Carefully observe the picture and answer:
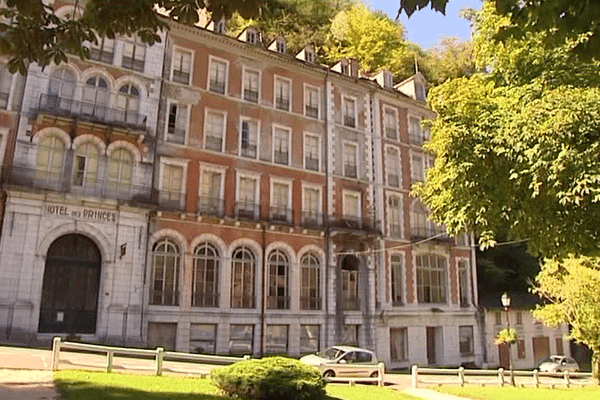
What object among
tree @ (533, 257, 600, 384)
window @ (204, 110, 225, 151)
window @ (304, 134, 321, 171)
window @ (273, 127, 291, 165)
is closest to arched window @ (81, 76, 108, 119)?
window @ (204, 110, 225, 151)

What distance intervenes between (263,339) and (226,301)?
8.94 ft

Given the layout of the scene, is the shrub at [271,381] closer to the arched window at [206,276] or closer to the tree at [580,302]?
the arched window at [206,276]

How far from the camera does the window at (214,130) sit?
88.3 feet

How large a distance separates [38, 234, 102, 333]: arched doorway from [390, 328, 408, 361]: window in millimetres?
16957

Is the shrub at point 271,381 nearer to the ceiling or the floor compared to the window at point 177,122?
nearer to the floor

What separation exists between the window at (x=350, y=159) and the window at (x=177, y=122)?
1029 centimetres

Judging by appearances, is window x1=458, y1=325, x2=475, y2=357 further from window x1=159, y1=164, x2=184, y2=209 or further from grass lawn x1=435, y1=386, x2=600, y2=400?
window x1=159, y1=164, x2=184, y2=209

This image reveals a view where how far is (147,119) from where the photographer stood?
24.8 m

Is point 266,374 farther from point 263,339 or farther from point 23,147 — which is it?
point 23,147

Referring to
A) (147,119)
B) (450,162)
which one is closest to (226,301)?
(147,119)

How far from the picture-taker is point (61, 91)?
23125mm

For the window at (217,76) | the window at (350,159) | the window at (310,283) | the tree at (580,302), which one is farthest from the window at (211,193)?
the tree at (580,302)

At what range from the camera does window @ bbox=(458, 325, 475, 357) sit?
33.4 m

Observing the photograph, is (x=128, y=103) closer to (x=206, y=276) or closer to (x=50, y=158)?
(x=50, y=158)
